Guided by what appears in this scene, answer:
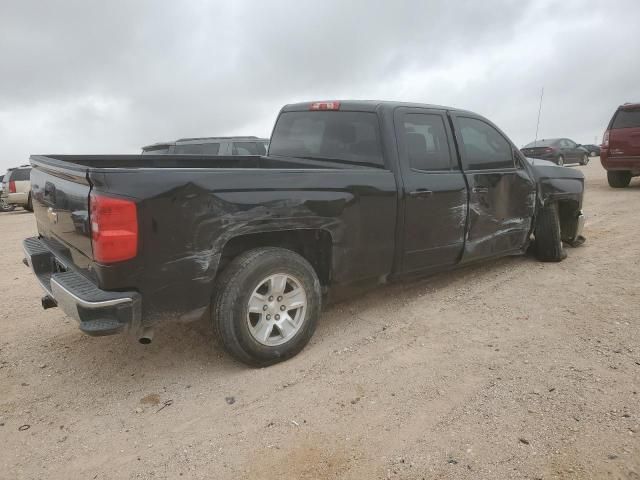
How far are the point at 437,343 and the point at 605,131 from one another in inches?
397

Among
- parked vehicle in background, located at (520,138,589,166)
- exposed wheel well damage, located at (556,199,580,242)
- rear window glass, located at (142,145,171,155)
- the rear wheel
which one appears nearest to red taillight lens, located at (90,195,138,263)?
exposed wheel well damage, located at (556,199,580,242)

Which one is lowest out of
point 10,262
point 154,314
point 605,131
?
point 10,262

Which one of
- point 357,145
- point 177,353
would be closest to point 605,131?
point 357,145

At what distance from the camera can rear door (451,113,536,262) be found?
14.3 feet

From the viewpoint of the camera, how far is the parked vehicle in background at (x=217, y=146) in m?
10.9

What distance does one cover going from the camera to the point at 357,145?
3.92 m

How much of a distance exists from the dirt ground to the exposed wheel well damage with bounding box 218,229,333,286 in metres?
0.57

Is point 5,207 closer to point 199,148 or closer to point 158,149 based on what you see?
point 158,149

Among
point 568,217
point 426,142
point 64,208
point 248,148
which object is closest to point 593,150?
point 248,148

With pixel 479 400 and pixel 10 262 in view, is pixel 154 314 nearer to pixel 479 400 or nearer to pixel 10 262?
pixel 479 400

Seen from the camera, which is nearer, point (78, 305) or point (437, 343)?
point (78, 305)

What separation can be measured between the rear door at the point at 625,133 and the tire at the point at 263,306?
10.1 m

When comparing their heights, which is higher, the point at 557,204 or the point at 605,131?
the point at 605,131

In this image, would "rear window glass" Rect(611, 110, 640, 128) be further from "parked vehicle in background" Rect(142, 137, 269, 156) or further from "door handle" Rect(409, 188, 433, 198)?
"door handle" Rect(409, 188, 433, 198)
